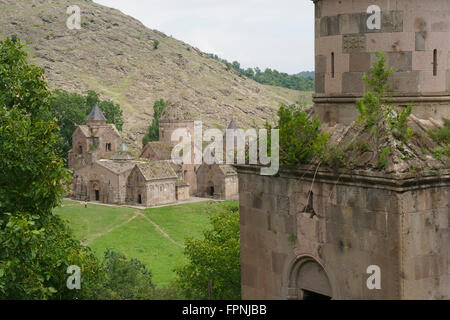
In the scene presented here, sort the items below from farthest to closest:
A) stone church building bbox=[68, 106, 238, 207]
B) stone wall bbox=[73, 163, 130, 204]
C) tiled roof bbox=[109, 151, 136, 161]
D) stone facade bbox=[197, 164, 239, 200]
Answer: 1. tiled roof bbox=[109, 151, 136, 161]
2. stone facade bbox=[197, 164, 239, 200]
3. stone wall bbox=[73, 163, 130, 204]
4. stone church building bbox=[68, 106, 238, 207]

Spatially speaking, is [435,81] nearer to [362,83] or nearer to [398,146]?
[362,83]

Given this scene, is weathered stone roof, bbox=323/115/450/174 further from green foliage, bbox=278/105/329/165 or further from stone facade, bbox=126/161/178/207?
stone facade, bbox=126/161/178/207

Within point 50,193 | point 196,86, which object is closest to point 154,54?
point 196,86

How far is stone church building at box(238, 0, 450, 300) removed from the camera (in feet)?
22.9

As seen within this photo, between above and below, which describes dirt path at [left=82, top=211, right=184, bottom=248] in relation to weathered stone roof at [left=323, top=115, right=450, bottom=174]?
below

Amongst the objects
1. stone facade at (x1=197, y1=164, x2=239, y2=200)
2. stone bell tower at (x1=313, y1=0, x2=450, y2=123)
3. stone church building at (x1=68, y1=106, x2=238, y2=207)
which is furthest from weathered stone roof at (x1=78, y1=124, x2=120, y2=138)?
stone bell tower at (x1=313, y1=0, x2=450, y2=123)

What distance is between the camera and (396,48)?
7887 millimetres

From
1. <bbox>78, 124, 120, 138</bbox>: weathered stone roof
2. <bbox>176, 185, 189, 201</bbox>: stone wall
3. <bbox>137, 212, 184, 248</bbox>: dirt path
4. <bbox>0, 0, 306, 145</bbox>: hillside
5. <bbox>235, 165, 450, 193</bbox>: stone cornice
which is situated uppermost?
<bbox>0, 0, 306, 145</bbox>: hillside

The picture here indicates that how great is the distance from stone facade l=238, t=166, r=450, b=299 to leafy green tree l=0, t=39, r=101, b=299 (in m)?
3.20

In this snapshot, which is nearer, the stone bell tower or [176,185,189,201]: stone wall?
the stone bell tower

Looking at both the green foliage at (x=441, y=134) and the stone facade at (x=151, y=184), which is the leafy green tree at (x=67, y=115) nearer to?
the stone facade at (x=151, y=184)

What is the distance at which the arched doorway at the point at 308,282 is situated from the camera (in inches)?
316

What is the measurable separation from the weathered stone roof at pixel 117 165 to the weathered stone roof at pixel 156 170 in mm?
1272
